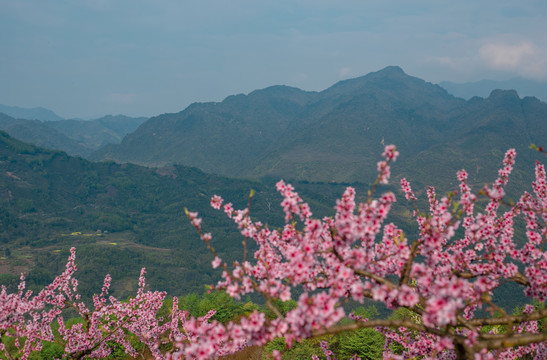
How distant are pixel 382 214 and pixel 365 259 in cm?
85

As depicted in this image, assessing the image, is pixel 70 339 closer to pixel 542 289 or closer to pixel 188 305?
pixel 542 289

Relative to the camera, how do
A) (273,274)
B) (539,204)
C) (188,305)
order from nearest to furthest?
(273,274) < (539,204) < (188,305)

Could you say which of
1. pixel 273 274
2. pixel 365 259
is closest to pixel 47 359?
pixel 273 274

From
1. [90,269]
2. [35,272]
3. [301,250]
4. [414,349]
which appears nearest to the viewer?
[301,250]

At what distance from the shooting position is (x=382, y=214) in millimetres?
6289

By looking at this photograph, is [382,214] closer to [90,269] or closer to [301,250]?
[301,250]

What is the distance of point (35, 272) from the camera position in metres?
179

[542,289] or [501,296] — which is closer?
[542,289]

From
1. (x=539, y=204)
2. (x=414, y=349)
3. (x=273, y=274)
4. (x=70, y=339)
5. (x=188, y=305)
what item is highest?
(x=539, y=204)

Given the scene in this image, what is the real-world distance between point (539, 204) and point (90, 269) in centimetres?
21889

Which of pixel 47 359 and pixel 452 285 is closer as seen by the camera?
pixel 452 285

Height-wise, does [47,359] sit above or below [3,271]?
above

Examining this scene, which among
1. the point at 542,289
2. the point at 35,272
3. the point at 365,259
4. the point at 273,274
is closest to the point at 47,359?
the point at 273,274

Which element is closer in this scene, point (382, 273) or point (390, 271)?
point (382, 273)
